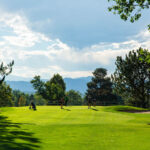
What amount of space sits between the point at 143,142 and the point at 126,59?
155ft

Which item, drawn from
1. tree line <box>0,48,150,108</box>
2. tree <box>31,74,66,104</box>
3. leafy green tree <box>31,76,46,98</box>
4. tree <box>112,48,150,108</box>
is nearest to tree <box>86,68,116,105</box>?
tree line <box>0,48,150,108</box>

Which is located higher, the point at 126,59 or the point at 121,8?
the point at 126,59

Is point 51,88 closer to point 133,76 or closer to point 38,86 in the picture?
point 38,86

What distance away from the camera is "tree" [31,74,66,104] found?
88.9m

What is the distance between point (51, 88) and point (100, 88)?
887 inches

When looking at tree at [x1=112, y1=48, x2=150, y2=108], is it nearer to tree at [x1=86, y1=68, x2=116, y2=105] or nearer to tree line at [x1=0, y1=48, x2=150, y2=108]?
tree line at [x1=0, y1=48, x2=150, y2=108]

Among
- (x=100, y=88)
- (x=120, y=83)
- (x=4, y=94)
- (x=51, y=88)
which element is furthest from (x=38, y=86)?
(x=120, y=83)

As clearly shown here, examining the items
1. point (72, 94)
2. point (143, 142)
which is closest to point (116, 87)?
point (143, 142)

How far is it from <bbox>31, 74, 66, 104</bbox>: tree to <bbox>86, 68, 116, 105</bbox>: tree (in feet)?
44.5

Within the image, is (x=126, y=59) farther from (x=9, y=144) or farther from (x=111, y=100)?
(x=9, y=144)

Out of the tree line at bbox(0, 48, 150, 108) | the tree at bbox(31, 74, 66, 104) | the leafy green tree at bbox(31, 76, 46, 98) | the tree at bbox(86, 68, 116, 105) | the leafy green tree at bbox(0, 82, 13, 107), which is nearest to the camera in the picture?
the tree line at bbox(0, 48, 150, 108)

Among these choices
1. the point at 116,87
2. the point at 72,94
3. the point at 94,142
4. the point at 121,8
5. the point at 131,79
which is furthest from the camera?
the point at 72,94

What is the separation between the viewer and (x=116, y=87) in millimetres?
57969

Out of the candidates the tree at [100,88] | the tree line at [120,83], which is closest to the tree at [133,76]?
the tree line at [120,83]
